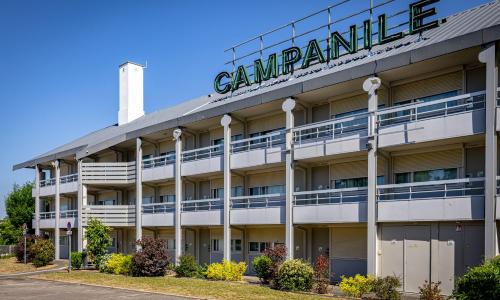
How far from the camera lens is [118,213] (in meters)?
42.7

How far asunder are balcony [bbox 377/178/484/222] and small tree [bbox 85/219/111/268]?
897 inches

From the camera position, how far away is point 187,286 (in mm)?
26391

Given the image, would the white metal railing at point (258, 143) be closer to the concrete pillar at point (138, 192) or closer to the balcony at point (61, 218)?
the concrete pillar at point (138, 192)

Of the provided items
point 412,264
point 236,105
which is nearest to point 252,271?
point 236,105

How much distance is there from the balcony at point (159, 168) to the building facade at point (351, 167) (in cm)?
13

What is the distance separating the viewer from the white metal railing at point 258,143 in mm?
31422

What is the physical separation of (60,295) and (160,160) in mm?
19323

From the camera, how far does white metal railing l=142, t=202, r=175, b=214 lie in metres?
39.3

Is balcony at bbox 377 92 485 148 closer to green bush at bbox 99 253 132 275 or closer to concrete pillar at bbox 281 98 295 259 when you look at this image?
concrete pillar at bbox 281 98 295 259

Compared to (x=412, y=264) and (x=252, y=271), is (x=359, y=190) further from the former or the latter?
(x=252, y=271)

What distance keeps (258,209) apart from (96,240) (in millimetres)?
14736

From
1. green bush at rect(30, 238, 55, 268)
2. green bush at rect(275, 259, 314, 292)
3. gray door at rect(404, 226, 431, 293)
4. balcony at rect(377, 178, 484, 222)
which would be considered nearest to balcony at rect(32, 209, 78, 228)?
green bush at rect(30, 238, 55, 268)

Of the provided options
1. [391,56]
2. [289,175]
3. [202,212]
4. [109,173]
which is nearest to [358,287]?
[289,175]

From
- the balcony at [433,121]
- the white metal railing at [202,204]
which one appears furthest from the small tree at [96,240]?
the balcony at [433,121]
